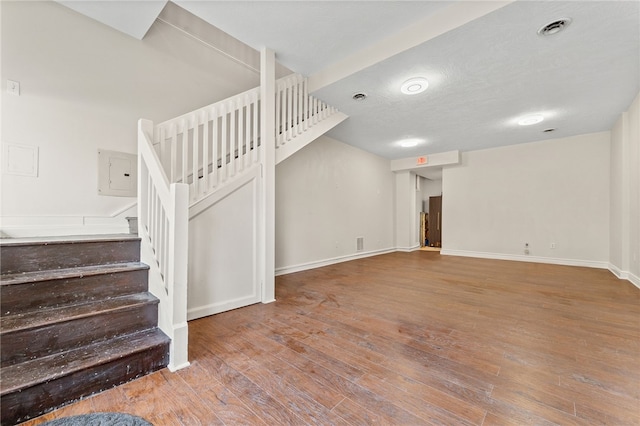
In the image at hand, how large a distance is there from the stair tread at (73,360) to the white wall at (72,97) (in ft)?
5.31

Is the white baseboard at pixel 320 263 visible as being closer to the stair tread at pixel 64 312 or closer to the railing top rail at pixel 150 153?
the stair tread at pixel 64 312

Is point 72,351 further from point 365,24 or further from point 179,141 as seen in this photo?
point 365,24

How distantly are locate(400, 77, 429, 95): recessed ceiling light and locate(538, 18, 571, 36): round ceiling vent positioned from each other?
1157mm

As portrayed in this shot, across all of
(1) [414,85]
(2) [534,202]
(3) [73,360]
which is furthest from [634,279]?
(3) [73,360]

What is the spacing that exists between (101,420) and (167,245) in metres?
0.96

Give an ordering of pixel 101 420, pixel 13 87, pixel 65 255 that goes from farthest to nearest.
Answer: pixel 13 87, pixel 65 255, pixel 101 420

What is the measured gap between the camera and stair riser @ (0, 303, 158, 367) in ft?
4.46

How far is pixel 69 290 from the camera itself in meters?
1.67

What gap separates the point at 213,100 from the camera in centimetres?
350

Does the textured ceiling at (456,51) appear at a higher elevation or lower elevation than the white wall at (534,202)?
higher

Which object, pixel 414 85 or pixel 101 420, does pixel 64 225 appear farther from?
pixel 414 85

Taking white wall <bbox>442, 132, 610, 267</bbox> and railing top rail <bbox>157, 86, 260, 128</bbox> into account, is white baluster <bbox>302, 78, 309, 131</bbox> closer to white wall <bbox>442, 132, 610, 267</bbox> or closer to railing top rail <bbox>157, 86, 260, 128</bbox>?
railing top rail <bbox>157, 86, 260, 128</bbox>

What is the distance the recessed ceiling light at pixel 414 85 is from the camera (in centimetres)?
329

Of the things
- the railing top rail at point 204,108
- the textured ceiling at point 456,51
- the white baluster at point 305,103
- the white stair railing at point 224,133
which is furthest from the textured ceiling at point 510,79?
the railing top rail at point 204,108
